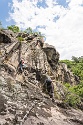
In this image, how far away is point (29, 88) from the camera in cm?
2078

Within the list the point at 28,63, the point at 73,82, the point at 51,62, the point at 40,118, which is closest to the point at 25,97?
the point at 40,118

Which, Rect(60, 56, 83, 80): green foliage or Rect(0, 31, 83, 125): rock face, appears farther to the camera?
Rect(60, 56, 83, 80): green foliage

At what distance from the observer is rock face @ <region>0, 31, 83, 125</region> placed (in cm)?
1527

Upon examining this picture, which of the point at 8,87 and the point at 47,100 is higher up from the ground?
the point at 8,87

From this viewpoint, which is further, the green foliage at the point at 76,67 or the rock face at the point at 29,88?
the green foliage at the point at 76,67

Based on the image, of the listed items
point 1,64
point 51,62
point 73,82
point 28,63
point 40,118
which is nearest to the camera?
point 40,118

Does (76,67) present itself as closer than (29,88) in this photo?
No

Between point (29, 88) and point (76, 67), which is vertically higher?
point (76, 67)

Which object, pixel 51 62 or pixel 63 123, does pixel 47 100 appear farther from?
pixel 51 62

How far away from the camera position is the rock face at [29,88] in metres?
15.3

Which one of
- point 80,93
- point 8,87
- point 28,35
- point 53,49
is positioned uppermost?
point 28,35

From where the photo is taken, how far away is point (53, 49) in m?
34.0

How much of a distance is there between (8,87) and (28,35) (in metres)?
18.0

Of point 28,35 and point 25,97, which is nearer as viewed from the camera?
point 25,97
